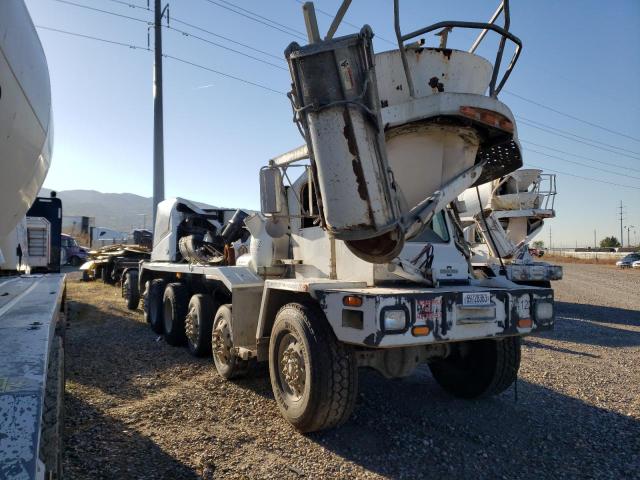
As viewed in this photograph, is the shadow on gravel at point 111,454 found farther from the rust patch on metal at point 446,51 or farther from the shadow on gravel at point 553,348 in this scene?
the shadow on gravel at point 553,348

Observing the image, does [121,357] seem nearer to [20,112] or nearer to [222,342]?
[222,342]

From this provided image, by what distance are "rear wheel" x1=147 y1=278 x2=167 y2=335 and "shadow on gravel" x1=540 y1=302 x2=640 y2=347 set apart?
666cm

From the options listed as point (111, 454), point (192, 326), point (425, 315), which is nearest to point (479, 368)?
point (425, 315)

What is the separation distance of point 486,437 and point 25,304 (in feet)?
12.5

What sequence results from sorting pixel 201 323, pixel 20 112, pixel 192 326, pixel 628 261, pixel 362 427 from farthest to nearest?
pixel 628 261, pixel 192 326, pixel 201 323, pixel 362 427, pixel 20 112

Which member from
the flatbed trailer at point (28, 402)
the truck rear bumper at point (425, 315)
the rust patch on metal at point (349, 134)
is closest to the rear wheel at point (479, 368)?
the truck rear bumper at point (425, 315)

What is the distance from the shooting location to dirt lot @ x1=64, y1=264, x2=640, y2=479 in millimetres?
3352

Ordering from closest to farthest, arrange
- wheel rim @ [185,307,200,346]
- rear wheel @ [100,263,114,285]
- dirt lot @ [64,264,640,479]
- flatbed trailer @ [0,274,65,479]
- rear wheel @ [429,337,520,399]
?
1. flatbed trailer @ [0,274,65,479]
2. dirt lot @ [64,264,640,479]
3. rear wheel @ [429,337,520,399]
4. wheel rim @ [185,307,200,346]
5. rear wheel @ [100,263,114,285]

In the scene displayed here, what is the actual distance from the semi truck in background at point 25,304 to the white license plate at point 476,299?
2706 mm

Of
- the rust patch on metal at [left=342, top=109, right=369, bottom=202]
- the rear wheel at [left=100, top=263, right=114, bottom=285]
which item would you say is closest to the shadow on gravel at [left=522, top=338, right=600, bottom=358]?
the rust patch on metal at [left=342, top=109, right=369, bottom=202]

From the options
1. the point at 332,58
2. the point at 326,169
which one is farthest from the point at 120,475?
the point at 332,58

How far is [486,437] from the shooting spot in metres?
3.89

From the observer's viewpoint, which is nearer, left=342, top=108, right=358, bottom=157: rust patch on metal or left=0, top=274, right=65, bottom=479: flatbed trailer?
left=0, top=274, right=65, bottom=479: flatbed trailer

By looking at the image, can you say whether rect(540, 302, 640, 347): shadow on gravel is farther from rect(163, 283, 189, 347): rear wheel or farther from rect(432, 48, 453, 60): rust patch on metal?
rect(163, 283, 189, 347): rear wheel
